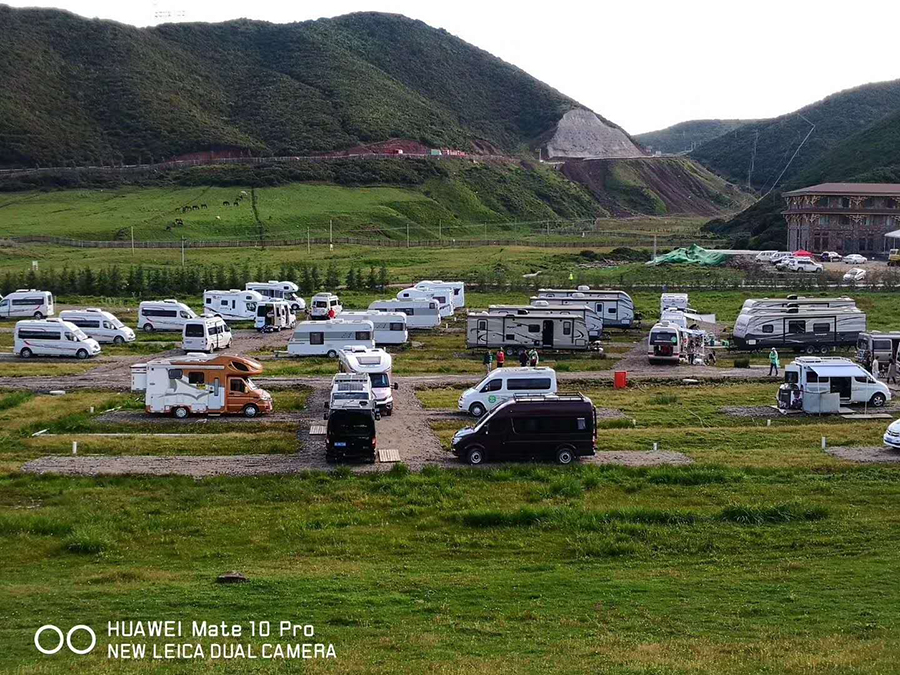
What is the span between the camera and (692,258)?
9281 centimetres

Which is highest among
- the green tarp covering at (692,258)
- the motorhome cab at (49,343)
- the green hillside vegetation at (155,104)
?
the green hillside vegetation at (155,104)

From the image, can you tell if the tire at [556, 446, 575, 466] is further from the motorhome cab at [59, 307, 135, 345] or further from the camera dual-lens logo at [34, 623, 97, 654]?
the motorhome cab at [59, 307, 135, 345]

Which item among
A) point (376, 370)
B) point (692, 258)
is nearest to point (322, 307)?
point (376, 370)

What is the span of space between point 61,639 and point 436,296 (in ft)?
147

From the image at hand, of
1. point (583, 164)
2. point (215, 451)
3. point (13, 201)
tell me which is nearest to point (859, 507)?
point (215, 451)

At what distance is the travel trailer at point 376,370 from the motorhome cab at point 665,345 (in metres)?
11.9

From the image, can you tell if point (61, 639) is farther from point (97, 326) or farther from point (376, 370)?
point (97, 326)

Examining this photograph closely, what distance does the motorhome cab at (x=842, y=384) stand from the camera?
1230 inches

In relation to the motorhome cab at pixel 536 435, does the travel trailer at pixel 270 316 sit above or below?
above

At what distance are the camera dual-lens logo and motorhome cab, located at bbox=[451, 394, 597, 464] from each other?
12141mm

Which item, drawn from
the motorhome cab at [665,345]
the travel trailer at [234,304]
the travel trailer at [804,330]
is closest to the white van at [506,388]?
the motorhome cab at [665,345]

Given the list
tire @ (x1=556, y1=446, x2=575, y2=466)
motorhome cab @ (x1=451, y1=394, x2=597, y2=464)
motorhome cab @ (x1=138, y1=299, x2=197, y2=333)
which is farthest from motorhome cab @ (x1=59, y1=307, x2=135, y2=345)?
tire @ (x1=556, y1=446, x2=575, y2=466)

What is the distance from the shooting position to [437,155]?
161 metres

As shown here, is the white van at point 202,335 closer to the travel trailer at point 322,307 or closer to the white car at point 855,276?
the travel trailer at point 322,307
